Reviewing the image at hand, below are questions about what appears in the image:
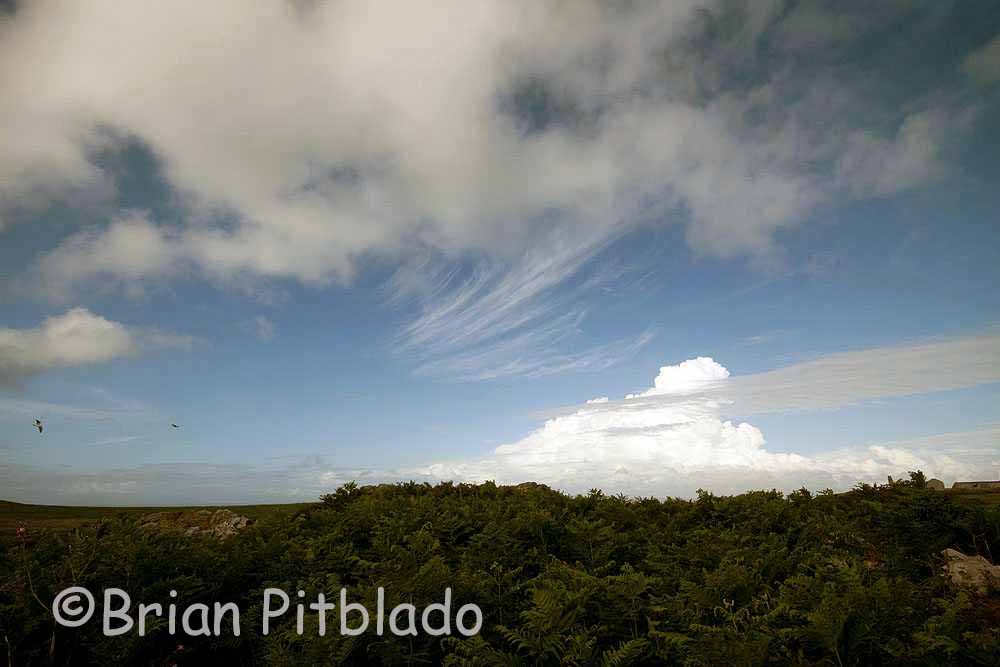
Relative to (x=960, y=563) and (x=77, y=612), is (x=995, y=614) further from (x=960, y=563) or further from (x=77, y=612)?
(x=77, y=612)

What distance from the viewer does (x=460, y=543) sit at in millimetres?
9305

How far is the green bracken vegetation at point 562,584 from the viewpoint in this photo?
186 inches

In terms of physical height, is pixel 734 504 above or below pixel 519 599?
above

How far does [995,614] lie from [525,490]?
8746mm

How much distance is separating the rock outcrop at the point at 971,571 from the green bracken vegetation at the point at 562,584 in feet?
0.83

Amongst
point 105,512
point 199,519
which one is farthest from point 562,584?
point 105,512

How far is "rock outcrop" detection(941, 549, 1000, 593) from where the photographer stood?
284 inches

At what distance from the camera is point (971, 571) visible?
307 inches

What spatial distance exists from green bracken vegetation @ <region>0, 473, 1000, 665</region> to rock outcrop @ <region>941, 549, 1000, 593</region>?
252mm

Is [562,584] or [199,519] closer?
[562,584]

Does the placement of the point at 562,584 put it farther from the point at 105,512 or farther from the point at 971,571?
the point at 105,512

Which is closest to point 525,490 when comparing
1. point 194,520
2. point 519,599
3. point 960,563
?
point 519,599

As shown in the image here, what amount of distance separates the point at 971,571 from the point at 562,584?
6602 mm

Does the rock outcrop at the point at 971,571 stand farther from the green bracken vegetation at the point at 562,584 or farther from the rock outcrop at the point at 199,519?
the rock outcrop at the point at 199,519
